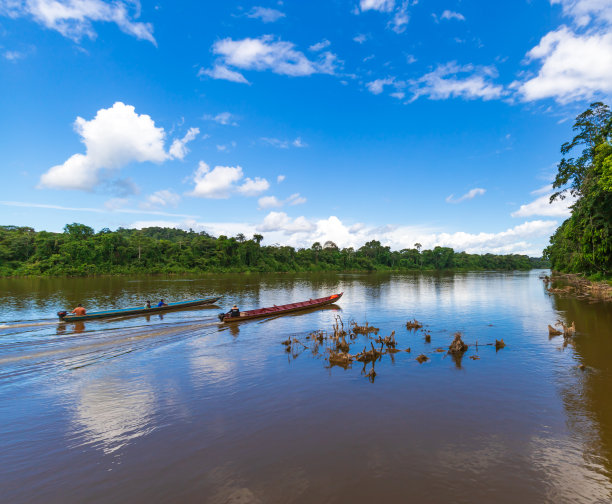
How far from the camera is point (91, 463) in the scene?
783 centimetres

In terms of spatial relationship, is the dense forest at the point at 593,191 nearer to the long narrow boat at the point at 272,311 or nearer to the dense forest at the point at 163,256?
the long narrow boat at the point at 272,311

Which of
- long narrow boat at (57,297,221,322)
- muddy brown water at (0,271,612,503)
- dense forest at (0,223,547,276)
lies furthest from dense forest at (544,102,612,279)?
dense forest at (0,223,547,276)

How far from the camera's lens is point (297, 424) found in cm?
966

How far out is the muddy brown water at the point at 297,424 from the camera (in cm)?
700

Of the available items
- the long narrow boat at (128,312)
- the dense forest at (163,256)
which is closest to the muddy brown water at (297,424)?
Result: the long narrow boat at (128,312)

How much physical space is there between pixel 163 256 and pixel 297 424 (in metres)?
104

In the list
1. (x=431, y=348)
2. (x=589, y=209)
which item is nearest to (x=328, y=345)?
(x=431, y=348)

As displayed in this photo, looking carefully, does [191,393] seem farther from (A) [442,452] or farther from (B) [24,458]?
(A) [442,452]

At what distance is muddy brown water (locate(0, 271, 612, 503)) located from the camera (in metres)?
7.00

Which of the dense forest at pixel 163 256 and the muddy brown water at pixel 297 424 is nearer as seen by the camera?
the muddy brown water at pixel 297 424

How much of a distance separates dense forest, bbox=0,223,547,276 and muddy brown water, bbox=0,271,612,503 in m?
82.7

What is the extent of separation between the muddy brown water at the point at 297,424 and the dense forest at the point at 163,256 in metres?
82.7

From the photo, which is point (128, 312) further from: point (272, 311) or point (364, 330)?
point (364, 330)

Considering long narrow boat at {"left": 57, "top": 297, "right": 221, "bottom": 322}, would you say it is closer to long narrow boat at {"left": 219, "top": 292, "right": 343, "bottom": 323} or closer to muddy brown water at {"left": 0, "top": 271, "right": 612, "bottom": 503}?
muddy brown water at {"left": 0, "top": 271, "right": 612, "bottom": 503}
